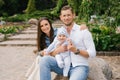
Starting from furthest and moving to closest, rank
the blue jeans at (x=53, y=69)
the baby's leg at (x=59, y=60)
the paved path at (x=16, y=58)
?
the paved path at (x=16, y=58) → the baby's leg at (x=59, y=60) → the blue jeans at (x=53, y=69)

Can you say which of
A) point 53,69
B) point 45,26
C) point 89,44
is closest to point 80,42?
point 89,44

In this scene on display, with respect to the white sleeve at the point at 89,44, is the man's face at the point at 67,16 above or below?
above

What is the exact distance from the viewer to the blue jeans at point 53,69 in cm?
488

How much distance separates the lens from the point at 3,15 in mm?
33500

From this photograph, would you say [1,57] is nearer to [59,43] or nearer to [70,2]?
[70,2]

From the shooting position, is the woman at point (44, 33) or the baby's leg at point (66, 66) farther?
the woman at point (44, 33)

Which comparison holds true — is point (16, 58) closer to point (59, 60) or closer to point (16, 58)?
point (16, 58)

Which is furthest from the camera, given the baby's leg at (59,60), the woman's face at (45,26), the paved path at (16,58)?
the paved path at (16,58)

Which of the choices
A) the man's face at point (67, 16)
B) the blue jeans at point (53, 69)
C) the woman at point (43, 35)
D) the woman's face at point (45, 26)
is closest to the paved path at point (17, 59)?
the woman at point (43, 35)

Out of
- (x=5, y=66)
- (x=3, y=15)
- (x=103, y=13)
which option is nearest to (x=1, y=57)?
(x=5, y=66)

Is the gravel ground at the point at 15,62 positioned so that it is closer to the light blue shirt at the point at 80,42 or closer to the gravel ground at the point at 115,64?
the gravel ground at the point at 115,64

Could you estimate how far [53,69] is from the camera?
16.8 ft

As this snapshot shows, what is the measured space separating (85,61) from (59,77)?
1.86 ft

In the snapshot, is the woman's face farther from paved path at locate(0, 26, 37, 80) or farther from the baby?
paved path at locate(0, 26, 37, 80)
